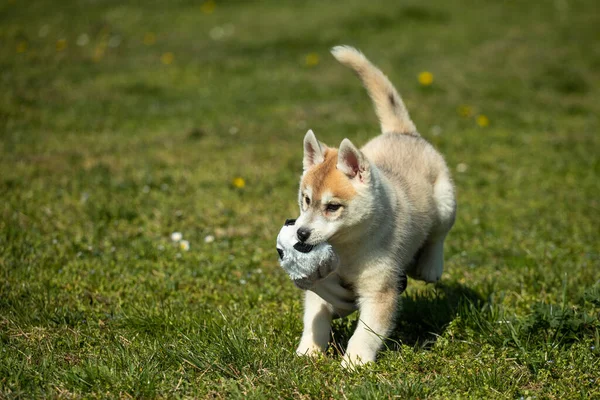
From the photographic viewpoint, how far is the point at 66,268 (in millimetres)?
4449

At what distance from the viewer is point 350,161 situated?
11.5 feet

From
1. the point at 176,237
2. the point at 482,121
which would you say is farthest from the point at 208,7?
the point at 176,237

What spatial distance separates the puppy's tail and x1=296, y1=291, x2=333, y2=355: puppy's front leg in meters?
1.60

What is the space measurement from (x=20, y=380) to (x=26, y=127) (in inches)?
212

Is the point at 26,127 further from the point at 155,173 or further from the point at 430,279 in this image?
the point at 430,279

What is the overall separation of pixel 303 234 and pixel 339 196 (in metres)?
0.29

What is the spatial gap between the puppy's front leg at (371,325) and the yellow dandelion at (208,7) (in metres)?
10.2

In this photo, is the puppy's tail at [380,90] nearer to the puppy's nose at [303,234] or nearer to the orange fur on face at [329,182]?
the orange fur on face at [329,182]

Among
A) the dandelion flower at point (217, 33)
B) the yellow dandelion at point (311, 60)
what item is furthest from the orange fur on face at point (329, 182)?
the dandelion flower at point (217, 33)

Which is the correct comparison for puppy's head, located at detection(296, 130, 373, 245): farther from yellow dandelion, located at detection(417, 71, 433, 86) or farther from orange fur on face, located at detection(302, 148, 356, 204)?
yellow dandelion, located at detection(417, 71, 433, 86)

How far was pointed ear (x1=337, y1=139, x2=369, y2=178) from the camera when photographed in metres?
3.44

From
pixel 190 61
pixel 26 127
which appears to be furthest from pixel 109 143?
pixel 190 61

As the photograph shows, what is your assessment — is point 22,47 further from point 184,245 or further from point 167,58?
point 184,245

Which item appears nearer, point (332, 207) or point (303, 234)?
point (303, 234)
